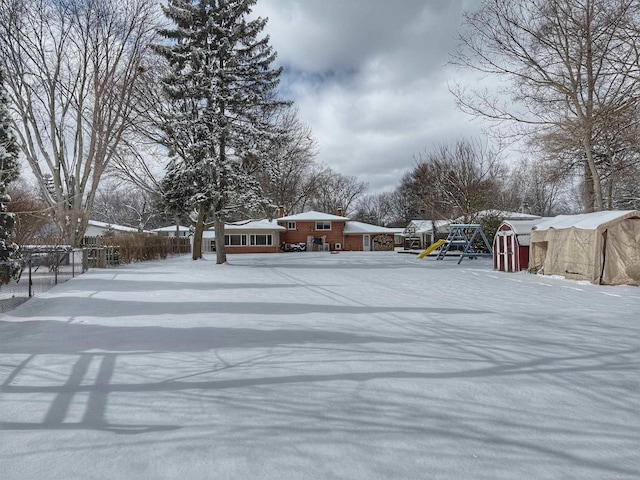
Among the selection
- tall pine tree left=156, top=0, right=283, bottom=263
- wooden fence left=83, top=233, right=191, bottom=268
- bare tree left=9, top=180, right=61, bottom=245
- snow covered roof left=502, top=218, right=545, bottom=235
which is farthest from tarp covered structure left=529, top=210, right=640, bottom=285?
wooden fence left=83, top=233, right=191, bottom=268

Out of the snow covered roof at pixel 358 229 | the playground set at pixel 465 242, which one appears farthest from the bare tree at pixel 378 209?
the playground set at pixel 465 242

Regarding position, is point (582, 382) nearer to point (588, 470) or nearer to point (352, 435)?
point (588, 470)

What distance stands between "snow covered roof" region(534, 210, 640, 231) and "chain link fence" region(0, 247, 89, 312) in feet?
47.3

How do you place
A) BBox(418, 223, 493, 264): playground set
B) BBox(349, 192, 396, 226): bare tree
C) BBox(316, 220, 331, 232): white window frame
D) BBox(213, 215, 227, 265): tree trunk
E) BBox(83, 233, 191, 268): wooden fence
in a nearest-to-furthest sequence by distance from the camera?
BBox(83, 233, 191, 268): wooden fence, BBox(418, 223, 493, 264): playground set, BBox(213, 215, 227, 265): tree trunk, BBox(316, 220, 331, 232): white window frame, BBox(349, 192, 396, 226): bare tree

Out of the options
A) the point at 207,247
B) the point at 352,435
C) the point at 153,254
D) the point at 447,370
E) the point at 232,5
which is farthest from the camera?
the point at 207,247

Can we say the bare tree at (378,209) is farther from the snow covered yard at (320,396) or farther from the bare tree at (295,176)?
the snow covered yard at (320,396)

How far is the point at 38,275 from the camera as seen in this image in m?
13.4

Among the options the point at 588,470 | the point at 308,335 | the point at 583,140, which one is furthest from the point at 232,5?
the point at 588,470

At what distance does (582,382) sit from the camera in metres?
4.06

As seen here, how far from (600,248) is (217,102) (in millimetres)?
17467

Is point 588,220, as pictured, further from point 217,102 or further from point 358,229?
point 358,229

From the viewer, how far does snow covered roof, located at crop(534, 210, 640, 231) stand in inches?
484

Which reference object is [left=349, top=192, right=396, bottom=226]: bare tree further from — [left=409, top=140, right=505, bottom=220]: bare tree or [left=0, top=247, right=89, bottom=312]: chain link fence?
[left=0, top=247, right=89, bottom=312]: chain link fence

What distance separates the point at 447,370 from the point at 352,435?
1.74 metres
